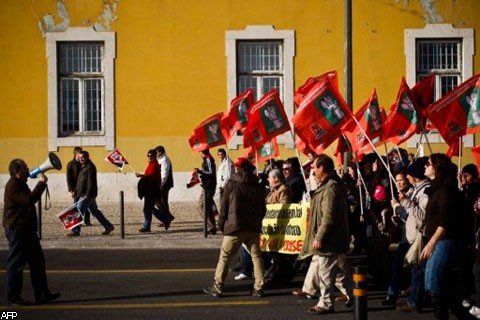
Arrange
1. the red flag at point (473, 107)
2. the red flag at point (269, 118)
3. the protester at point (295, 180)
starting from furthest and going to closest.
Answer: the red flag at point (269, 118), the protester at point (295, 180), the red flag at point (473, 107)

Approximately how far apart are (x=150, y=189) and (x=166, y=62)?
20.9 feet

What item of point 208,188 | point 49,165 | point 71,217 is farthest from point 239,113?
point 49,165

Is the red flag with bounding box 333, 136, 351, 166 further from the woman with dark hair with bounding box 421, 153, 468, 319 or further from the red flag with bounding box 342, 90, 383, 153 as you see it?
the woman with dark hair with bounding box 421, 153, 468, 319

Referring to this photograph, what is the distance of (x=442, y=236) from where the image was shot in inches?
344

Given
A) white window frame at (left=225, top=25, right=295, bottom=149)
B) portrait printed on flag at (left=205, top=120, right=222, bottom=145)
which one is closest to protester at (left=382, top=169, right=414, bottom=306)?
portrait printed on flag at (left=205, top=120, right=222, bottom=145)

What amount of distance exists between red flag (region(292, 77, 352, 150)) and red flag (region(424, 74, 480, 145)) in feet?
4.00

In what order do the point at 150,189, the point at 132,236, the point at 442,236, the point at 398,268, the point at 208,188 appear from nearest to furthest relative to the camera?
1. the point at 442,236
2. the point at 398,268
3. the point at 132,236
4. the point at 150,189
5. the point at 208,188

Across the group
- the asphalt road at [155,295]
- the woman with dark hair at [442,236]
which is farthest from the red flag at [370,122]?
the woman with dark hair at [442,236]

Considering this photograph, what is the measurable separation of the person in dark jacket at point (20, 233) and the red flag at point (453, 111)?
5511mm

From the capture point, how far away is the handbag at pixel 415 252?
9.67 m

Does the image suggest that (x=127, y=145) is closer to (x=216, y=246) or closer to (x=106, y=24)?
(x=106, y=24)

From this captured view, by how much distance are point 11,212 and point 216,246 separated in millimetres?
6686

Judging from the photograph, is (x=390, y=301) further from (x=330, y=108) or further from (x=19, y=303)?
(x=19, y=303)

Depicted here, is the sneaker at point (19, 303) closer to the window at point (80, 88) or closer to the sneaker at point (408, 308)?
the sneaker at point (408, 308)
